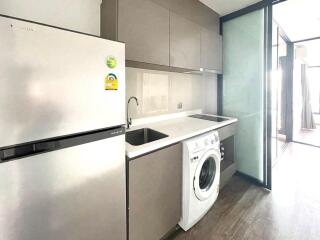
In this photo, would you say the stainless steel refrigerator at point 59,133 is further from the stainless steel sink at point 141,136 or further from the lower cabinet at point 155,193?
the stainless steel sink at point 141,136

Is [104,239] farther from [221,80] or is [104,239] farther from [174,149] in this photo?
[221,80]

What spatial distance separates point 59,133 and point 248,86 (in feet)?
8.53

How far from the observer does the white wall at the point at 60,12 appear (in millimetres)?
1248

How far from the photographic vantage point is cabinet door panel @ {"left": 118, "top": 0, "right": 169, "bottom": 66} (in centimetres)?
141

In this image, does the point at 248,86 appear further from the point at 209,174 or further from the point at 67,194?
the point at 67,194

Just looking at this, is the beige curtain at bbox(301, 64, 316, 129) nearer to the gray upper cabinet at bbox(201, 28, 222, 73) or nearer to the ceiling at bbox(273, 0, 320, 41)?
the ceiling at bbox(273, 0, 320, 41)

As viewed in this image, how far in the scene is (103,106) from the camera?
977 millimetres

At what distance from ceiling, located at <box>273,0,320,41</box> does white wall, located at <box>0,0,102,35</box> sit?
2468 mm

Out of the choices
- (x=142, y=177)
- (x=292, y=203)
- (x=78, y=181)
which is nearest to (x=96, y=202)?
(x=78, y=181)

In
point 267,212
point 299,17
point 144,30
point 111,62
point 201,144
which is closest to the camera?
point 111,62

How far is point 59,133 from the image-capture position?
→ 0.81 metres

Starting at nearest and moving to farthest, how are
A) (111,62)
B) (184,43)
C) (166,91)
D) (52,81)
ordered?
(52,81) → (111,62) → (184,43) → (166,91)

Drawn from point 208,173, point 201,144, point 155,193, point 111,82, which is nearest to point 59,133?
point 111,82

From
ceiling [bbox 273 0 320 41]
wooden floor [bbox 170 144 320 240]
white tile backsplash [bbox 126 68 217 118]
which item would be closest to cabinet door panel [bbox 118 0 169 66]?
white tile backsplash [bbox 126 68 217 118]
